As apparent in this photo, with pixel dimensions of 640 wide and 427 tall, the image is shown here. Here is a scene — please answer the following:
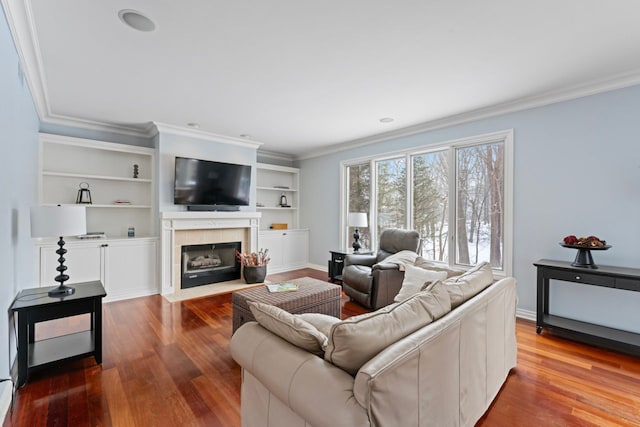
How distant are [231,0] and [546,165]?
11.5 feet

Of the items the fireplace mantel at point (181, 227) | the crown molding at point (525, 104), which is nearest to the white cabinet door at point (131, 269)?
the fireplace mantel at point (181, 227)

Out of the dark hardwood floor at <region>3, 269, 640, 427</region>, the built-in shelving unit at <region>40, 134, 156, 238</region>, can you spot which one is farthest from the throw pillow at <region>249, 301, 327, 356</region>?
the built-in shelving unit at <region>40, 134, 156, 238</region>

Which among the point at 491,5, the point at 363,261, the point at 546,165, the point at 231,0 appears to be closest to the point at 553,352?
the point at 546,165

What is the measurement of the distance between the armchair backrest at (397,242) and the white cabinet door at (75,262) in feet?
12.7

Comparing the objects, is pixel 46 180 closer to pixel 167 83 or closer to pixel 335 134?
pixel 167 83

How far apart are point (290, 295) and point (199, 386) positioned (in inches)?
38.8

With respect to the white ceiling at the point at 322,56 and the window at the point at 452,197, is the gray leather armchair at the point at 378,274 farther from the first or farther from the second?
the white ceiling at the point at 322,56

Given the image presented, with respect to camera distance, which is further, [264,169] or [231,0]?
[264,169]

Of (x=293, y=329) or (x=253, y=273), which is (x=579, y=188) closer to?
(x=293, y=329)

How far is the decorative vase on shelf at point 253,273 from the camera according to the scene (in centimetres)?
496

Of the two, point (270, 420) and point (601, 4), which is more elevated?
point (601, 4)

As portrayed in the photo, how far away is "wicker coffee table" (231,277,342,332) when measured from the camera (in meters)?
2.61

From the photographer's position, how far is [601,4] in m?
1.87

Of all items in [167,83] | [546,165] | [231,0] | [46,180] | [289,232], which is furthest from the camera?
[289,232]
